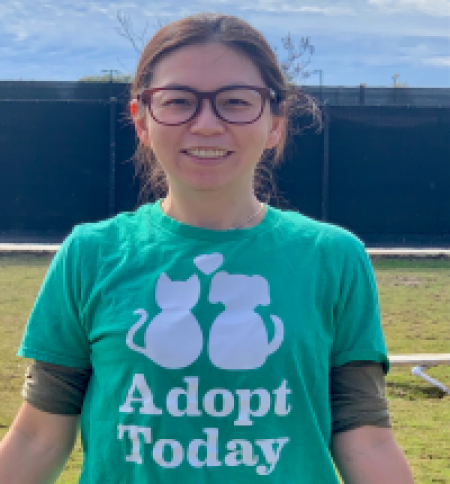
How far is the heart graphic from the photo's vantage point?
1256mm

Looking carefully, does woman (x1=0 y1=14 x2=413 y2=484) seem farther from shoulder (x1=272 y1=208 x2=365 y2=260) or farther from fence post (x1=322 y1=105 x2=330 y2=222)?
fence post (x1=322 y1=105 x2=330 y2=222)

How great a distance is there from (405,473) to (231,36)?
846mm

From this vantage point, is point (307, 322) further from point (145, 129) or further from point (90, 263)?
point (145, 129)

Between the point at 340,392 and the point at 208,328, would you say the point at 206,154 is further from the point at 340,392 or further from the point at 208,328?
the point at 340,392

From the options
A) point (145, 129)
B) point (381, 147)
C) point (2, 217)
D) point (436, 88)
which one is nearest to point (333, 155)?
point (381, 147)

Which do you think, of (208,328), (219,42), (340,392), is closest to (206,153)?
(219,42)

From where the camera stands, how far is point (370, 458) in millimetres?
1236

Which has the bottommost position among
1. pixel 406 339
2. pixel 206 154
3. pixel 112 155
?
pixel 406 339

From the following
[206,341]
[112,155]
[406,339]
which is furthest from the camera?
[112,155]

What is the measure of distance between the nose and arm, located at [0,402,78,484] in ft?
1.90

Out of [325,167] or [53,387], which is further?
[325,167]

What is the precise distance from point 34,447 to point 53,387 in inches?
4.4

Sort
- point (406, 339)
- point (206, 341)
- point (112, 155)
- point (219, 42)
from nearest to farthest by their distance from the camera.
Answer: point (206, 341) < point (219, 42) < point (406, 339) < point (112, 155)

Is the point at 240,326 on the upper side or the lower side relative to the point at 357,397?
upper
